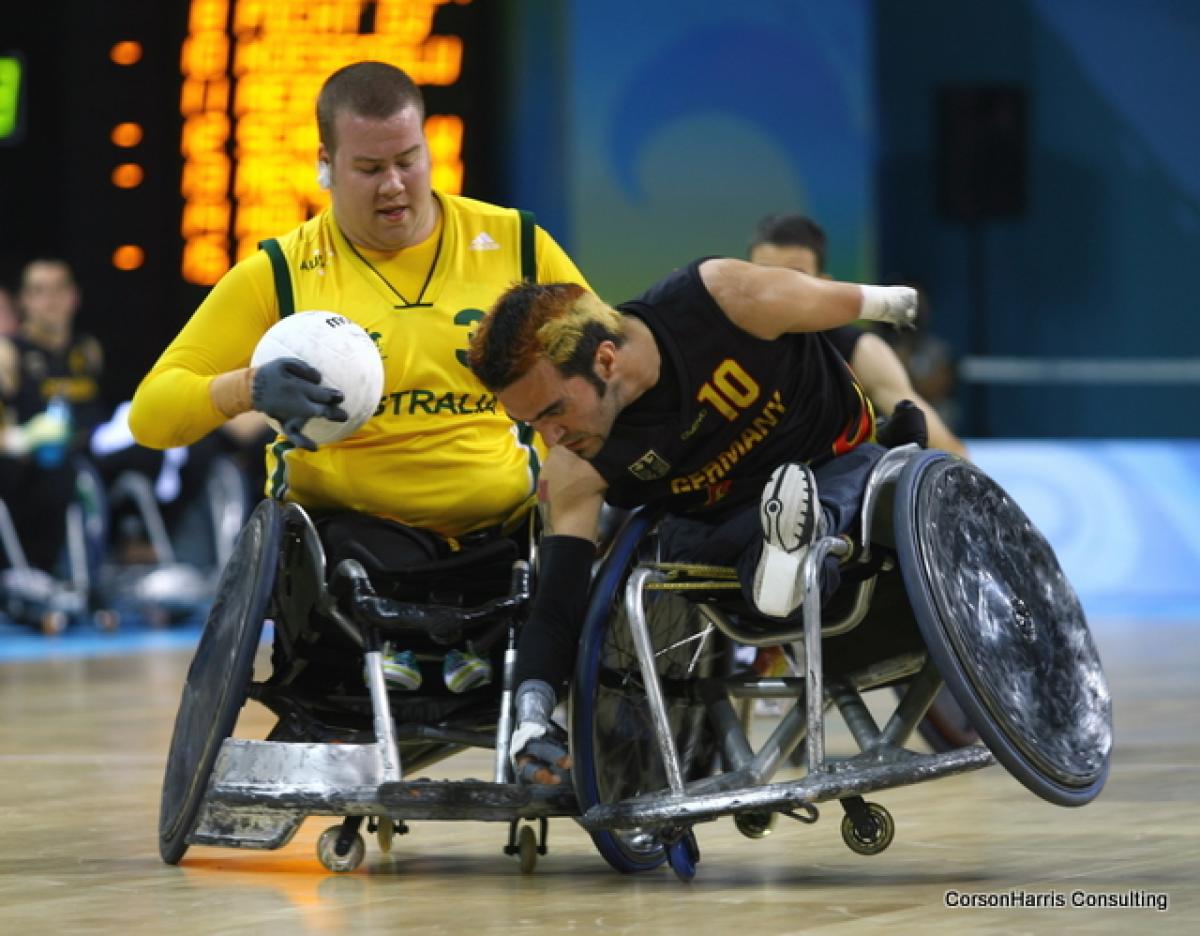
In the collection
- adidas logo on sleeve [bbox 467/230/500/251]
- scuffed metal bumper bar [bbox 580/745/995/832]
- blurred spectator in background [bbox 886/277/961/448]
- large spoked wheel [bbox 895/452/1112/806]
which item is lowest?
blurred spectator in background [bbox 886/277/961/448]

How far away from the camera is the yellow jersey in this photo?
5.24m

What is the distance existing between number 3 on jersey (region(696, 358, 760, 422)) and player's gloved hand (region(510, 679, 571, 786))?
0.66 m

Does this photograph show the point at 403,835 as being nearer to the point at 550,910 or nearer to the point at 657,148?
the point at 550,910

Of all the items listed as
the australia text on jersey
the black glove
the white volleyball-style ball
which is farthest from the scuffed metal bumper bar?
the australia text on jersey

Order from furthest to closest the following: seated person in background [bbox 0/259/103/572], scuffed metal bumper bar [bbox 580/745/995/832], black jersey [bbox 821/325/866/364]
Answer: seated person in background [bbox 0/259/103/572], black jersey [bbox 821/325/866/364], scuffed metal bumper bar [bbox 580/745/995/832]

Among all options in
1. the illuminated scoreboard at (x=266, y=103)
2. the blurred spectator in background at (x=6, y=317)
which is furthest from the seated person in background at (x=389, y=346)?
the blurred spectator in background at (x=6, y=317)

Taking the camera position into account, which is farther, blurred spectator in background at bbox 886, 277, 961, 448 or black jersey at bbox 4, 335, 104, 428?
blurred spectator in background at bbox 886, 277, 961, 448

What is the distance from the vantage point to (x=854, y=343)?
6.91 meters

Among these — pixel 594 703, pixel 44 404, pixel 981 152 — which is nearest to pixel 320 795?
pixel 594 703

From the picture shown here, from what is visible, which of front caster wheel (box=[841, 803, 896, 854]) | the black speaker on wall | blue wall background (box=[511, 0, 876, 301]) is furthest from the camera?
the black speaker on wall

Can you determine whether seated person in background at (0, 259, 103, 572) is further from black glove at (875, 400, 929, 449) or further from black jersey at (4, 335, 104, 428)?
black glove at (875, 400, 929, 449)

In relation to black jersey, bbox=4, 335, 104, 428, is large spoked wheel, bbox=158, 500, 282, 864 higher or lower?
higher

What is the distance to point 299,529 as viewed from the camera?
5070 millimetres

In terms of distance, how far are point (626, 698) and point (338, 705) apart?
72 centimetres
